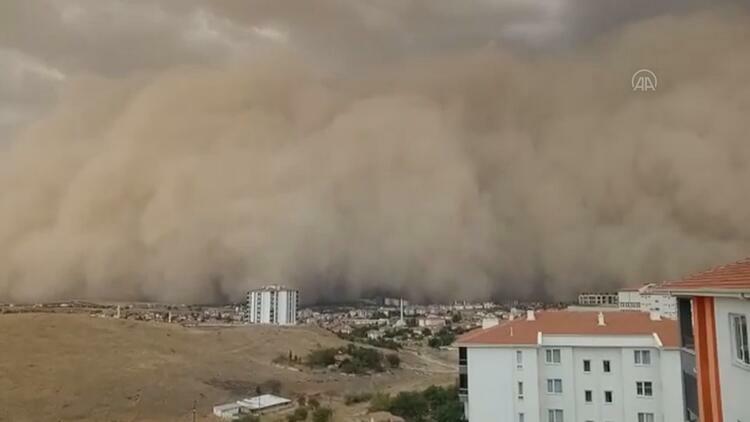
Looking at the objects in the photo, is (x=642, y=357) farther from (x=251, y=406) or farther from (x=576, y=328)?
(x=251, y=406)

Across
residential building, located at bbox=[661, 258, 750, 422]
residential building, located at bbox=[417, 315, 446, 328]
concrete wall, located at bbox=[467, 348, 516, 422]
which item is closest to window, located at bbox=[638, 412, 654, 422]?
concrete wall, located at bbox=[467, 348, 516, 422]

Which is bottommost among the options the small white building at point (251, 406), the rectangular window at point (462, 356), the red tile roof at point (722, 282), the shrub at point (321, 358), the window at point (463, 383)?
the small white building at point (251, 406)

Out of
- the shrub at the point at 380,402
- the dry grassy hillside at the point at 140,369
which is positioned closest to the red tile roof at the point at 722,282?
the dry grassy hillside at the point at 140,369

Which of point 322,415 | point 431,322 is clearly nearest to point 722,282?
point 322,415

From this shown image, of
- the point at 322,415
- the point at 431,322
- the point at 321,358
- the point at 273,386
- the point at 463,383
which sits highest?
the point at 431,322

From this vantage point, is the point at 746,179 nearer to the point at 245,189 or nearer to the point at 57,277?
the point at 245,189

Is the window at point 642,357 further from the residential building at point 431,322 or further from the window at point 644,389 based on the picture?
the residential building at point 431,322

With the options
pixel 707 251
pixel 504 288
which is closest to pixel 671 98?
pixel 707 251
